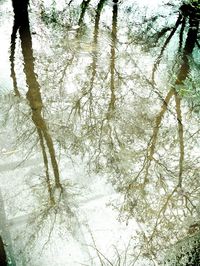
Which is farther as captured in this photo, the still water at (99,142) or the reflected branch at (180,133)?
the reflected branch at (180,133)

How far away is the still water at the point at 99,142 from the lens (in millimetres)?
2395

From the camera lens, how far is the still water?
239cm

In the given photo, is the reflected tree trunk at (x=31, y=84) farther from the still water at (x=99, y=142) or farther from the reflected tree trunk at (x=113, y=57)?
the reflected tree trunk at (x=113, y=57)

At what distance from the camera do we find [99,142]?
3.08 m

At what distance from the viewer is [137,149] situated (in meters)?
3.08

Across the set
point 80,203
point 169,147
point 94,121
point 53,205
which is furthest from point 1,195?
point 169,147

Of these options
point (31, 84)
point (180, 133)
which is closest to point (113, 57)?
point (31, 84)

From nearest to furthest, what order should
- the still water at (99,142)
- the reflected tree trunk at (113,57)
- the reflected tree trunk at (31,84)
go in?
1. the still water at (99,142)
2. the reflected tree trunk at (31,84)
3. the reflected tree trunk at (113,57)

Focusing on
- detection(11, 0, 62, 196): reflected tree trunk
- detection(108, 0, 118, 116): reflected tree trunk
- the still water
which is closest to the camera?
the still water

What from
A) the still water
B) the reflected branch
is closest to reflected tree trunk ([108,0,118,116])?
the still water

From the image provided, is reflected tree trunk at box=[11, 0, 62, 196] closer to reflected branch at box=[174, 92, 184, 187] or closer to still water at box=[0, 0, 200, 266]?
still water at box=[0, 0, 200, 266]

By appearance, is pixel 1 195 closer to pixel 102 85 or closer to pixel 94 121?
pixel 94 121

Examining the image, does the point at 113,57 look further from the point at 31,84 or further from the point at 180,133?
the point at 180,133

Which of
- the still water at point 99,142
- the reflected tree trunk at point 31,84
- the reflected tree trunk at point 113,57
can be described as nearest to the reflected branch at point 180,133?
the still water at point 99,142
